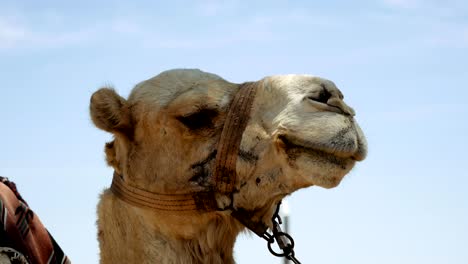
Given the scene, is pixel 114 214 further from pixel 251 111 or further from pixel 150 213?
pixel 251 111

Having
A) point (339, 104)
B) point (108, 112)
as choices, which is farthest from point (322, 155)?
point (108, 112)

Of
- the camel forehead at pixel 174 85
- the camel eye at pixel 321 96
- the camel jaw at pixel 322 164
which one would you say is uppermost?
the camel eye at pixel 321 96

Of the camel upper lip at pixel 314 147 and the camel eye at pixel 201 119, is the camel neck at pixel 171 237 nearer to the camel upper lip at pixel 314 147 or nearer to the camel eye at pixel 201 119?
the camel eye at pixel 201 119

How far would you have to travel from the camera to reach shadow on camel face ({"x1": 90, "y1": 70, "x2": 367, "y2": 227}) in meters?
6.22

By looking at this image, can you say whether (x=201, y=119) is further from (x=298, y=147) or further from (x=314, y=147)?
(x=314, y=147)

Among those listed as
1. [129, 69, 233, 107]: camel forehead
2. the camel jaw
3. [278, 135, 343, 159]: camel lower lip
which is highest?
[129, 69, 233, 107]: camel forehead

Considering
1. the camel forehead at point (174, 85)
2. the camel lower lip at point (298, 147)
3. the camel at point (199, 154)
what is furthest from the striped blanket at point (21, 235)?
the camel lower lip at point (298, 147)

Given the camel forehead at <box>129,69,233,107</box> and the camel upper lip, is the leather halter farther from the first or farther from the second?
the camel upper lip

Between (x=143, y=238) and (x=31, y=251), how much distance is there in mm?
576

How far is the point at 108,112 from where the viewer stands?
6902 millimetres

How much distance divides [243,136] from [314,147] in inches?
20.1

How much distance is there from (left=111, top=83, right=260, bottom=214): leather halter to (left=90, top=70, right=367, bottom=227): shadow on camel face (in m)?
0.03

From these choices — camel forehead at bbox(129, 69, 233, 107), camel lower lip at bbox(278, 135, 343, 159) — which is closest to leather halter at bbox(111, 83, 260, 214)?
camel forehead at bbox(129, 69, 233, 107)

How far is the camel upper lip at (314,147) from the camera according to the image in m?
6.16
